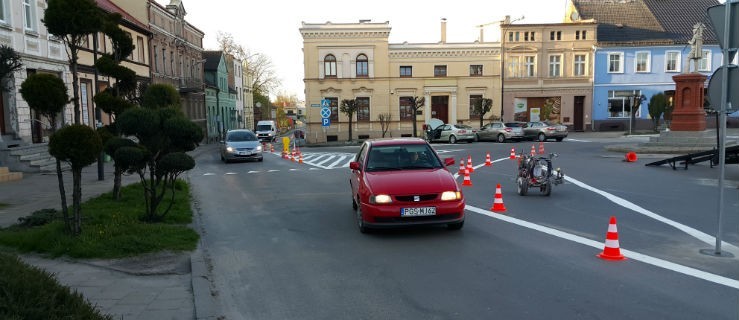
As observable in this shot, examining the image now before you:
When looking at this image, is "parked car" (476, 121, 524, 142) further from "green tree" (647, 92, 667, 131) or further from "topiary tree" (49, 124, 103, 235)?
"topiary tree" (49, 124, 103, 235)

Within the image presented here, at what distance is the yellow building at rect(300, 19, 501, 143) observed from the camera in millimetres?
47250

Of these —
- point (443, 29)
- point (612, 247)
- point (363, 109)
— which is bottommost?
point (612, 247)

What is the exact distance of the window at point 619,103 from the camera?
1897 inches

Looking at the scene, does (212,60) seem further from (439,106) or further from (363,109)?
(439,106)

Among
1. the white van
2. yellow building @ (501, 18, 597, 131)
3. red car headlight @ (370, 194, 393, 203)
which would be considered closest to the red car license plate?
red car headlight @ (370, 194, 393, 203)

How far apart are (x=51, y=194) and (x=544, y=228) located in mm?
11947

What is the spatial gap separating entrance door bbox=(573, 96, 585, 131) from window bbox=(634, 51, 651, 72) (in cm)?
534

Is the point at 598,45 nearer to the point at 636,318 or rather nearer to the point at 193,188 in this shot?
the point at 193,188

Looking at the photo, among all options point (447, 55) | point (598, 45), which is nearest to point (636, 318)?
point (447, 55)

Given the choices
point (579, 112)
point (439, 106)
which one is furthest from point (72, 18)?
point (579, 112)

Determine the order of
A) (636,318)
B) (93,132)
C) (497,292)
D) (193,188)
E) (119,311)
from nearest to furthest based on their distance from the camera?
(636,318), (119,311), (497,292), (93,132), (193,188)

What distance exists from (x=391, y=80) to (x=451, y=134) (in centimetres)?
1061

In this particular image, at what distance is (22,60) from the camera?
1966 centimetres

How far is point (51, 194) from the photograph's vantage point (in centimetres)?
1364
